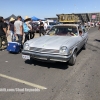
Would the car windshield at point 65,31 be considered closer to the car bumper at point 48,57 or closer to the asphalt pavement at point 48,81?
the asphalt pavement at point 48,81

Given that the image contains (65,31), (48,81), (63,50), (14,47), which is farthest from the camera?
(14,47)

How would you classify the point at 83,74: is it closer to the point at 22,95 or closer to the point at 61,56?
the point at 61,56

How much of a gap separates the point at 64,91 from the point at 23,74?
1.55 meters

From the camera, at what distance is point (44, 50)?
506 centimetres

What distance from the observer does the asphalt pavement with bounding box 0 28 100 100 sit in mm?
3426

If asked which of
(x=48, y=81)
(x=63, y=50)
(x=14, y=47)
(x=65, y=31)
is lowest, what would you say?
(x=48, y=81)

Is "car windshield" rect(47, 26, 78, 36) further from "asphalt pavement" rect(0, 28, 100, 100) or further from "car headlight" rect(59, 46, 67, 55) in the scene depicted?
"car headlight" rect(59, 46, 67, 55)

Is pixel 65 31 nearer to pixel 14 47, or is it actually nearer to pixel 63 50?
pixel 63 50

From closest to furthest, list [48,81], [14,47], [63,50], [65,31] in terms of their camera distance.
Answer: [48,81], [63,50], [65,31], [14,47]

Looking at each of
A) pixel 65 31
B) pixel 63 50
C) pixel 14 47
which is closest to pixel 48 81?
pixel 63 50

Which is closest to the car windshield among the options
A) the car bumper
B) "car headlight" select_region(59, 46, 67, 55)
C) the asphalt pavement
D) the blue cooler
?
the asphalt pavement

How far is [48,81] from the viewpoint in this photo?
4.18m

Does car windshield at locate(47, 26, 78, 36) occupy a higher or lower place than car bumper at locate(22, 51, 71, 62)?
higher

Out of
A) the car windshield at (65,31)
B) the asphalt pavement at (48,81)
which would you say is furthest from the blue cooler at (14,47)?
the car windshield at (65,31)
